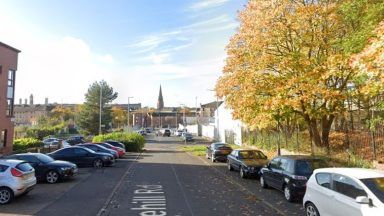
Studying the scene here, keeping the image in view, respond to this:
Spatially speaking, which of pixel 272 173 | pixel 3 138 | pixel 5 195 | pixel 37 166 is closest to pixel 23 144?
pixel 3 138

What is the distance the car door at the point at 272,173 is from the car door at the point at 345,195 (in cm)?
582

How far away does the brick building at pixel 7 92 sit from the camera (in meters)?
35.6

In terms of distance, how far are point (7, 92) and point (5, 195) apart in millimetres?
25922

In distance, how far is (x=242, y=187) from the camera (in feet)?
56.7

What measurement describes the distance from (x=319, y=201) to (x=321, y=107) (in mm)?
12002

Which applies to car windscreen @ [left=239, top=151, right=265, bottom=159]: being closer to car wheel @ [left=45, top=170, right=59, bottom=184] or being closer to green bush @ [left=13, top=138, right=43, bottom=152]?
car wheel @ [left=45, top=170, right=59, bottom=184]

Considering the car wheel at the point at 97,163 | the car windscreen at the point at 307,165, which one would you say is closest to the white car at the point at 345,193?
the car windscreen at the point at 307,165

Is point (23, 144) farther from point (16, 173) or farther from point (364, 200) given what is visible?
point (364, 200)

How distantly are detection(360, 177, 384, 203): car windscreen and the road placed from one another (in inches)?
141

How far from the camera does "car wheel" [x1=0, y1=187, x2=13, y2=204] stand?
1349 cm

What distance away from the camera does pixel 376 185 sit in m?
8.78

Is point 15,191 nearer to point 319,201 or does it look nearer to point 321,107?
point 319,201

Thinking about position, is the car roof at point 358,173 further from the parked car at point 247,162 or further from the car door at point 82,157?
the car door at point 82,157

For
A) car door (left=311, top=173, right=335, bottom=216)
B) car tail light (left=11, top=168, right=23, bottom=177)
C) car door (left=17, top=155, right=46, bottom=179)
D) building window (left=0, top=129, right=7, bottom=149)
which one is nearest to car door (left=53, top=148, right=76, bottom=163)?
car door (left=17, top=155, right=46, bottom=179)
